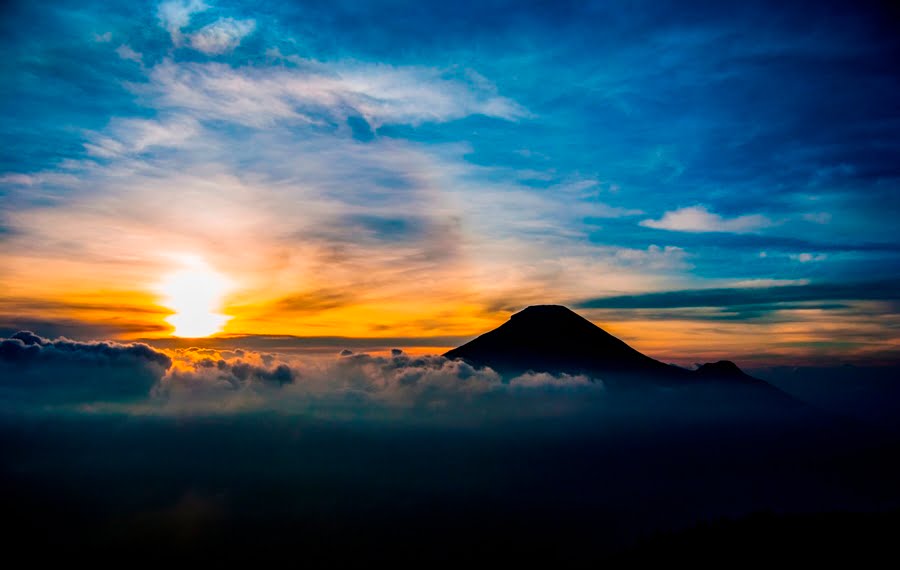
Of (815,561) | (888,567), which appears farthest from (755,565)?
(888,567)

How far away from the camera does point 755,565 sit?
7544 inches

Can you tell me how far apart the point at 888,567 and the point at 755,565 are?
131ft

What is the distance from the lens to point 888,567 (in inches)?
6550

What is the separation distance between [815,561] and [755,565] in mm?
20847

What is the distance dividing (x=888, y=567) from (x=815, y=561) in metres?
25.9

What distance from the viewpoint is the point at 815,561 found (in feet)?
620

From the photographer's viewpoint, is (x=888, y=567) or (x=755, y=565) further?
(x=755, y=565)

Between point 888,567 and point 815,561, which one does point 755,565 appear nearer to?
point 815,561

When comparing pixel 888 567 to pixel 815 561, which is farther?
pixel 815 561
